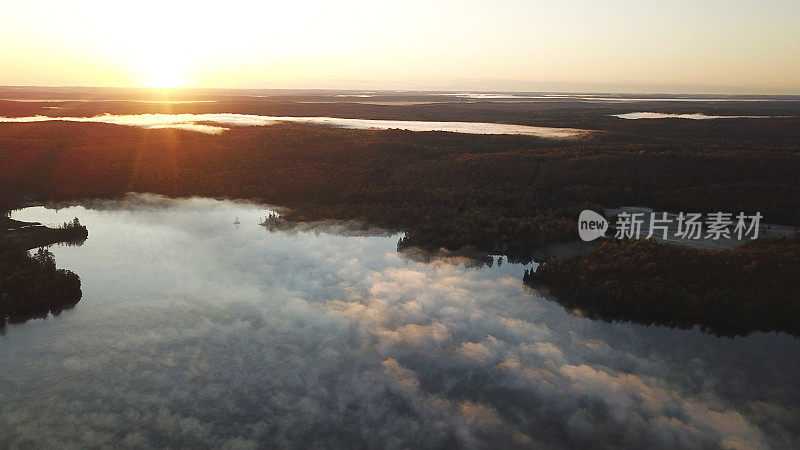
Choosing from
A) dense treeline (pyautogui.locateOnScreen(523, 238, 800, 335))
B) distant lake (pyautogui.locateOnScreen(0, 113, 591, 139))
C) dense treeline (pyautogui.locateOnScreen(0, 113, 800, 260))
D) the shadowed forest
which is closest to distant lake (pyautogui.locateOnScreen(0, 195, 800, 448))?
dense treeline (pyautogui.locateOnScreen(523, 238, 800, 335))

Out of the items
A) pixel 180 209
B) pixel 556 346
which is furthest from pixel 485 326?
pixel 180 209

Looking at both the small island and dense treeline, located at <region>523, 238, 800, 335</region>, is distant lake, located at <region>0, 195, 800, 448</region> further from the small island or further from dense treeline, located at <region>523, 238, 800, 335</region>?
dense treeline, located at <region>523, 238, 800, 335</region>

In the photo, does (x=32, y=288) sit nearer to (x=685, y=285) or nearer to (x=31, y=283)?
(x=31, y=283)

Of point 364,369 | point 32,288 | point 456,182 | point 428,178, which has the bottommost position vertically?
point 364,369

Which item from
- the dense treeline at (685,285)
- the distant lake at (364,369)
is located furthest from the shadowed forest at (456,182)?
the distant lake at (364,369)

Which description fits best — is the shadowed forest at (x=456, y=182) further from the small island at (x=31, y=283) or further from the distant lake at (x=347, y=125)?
the small island at (x=31, y=283)

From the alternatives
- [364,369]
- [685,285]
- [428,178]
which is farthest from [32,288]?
[428,178]
